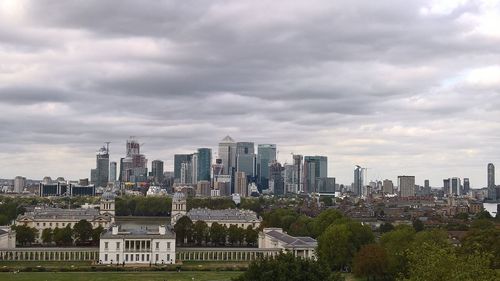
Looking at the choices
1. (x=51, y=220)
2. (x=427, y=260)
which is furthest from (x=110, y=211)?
(x=427, y=260)

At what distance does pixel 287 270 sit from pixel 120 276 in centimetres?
2962

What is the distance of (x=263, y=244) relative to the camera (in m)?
102

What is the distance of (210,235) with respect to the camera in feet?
349

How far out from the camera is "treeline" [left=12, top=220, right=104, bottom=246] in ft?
325

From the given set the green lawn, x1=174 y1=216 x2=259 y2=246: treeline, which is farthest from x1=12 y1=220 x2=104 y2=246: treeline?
the green lawn

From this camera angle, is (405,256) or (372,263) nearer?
(405,256)

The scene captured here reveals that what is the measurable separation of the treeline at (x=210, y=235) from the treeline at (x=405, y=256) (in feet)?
32.5

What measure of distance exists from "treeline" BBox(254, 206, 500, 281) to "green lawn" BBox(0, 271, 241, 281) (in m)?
10.4

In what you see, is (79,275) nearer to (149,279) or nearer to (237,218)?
(149,279)

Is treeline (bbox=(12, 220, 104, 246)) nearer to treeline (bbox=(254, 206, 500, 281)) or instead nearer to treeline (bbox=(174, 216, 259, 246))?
treeline (bbox=(174, 216, 259, 246))

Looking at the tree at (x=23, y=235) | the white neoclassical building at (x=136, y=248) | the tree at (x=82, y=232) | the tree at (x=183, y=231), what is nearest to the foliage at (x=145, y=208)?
the tree at (x=183, y=231)

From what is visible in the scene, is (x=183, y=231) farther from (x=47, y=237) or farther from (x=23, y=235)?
(x=23, y=235)

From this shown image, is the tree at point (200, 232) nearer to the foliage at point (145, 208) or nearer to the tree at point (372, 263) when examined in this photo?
the tree at point (372, 263)

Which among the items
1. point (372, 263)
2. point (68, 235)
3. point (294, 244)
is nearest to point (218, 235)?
point (68, 235)
